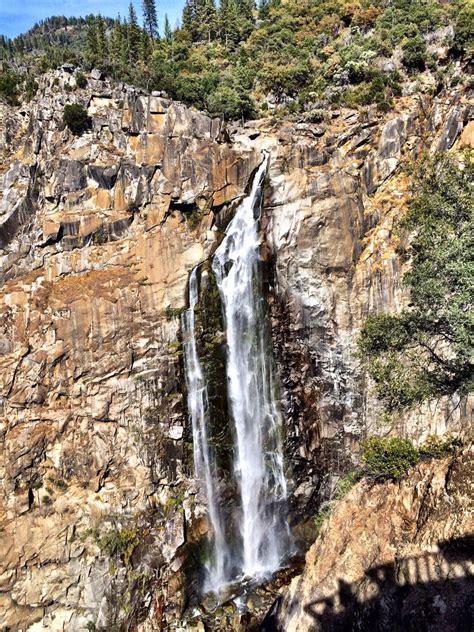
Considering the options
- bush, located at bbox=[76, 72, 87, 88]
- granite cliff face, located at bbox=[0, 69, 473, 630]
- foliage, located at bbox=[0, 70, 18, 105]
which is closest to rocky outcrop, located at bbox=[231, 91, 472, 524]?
granite cliff face, located at bbox=[0, 69, 473, 630]

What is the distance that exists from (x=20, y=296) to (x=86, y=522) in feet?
42.0

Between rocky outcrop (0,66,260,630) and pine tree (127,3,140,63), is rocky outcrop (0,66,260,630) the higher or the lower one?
the lower one

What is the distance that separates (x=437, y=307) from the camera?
16156mm

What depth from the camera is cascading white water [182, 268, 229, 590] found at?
23000mm

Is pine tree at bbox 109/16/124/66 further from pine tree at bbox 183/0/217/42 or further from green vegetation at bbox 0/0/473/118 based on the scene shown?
pine tree at bbox 183/0/217/42

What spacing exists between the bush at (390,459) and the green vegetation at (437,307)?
2.31m

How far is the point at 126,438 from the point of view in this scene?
76.4 feet

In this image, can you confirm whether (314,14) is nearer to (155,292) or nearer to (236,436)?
(155,292)

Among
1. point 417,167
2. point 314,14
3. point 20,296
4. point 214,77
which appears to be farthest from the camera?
point 314,14

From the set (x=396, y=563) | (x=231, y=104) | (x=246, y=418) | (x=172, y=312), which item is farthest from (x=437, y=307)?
(x=231, y=104)

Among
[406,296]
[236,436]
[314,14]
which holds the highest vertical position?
[314,14]

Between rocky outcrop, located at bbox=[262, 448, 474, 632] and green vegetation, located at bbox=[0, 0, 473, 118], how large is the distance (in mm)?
24730

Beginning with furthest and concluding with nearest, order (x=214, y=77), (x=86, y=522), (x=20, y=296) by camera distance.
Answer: (x=214, y=77) → (x=20, y=296) → (x=86, y=522)

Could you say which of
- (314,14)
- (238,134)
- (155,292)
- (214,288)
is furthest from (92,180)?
(314,14)
